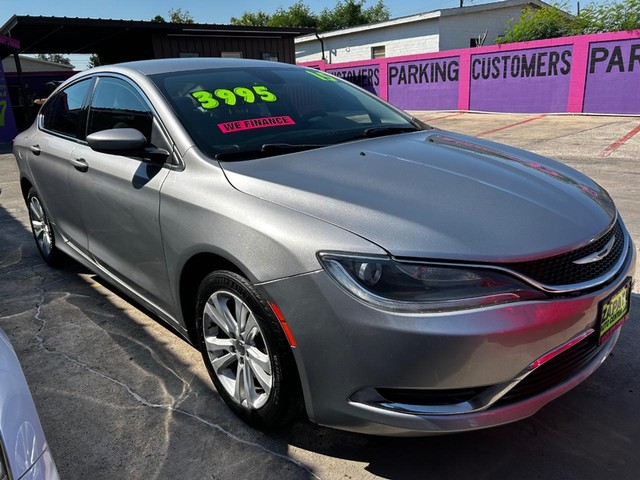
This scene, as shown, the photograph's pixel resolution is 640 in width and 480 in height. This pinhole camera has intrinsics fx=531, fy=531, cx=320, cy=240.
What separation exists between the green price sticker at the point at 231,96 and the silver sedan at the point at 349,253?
0.01 metres

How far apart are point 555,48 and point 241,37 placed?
412 inches

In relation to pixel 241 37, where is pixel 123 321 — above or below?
below

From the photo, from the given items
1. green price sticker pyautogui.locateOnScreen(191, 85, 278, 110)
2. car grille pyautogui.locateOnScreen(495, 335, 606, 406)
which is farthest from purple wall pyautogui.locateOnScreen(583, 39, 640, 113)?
car grille pyautogui.locateOnScreen(495, 335, 606, 406)

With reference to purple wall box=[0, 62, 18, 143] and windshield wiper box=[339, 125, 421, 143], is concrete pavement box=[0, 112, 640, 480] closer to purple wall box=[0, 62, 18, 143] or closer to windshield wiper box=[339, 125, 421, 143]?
windshield wiper box=[339, 125, 421, 143]

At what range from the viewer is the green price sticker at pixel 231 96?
274 cm

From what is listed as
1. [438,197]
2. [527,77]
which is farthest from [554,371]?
[527,77]

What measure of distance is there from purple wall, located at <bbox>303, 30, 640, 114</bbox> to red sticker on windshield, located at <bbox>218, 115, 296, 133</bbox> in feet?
48.0

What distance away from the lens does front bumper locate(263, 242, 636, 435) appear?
65.5 inches

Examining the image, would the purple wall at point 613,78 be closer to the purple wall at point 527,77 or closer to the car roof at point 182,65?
the purple wall at point 527,77

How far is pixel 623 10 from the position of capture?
57.1 ft

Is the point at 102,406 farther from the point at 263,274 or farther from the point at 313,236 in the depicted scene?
the point at 313,236

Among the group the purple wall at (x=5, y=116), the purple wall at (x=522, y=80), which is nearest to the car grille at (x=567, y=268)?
the purple wall at (x=522, y=80)

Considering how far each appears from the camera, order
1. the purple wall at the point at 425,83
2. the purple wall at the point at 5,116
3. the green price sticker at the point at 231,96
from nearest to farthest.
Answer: the green price sticker at the point at 231,96, the purple wall at the point at 5,116, the purple wall at the point at 425,83

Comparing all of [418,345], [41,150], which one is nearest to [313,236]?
[418,345]
